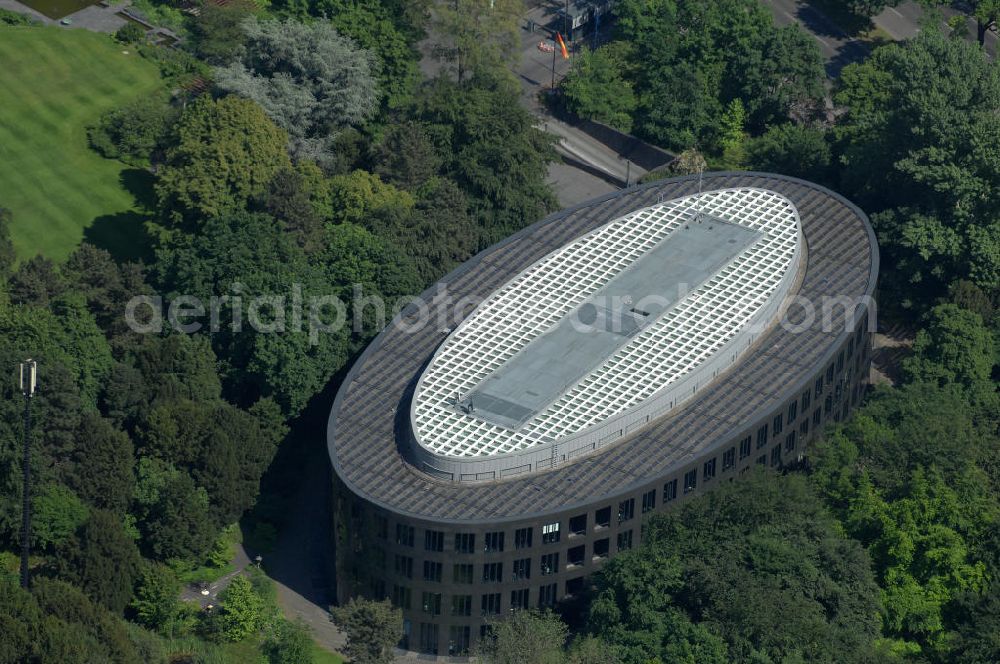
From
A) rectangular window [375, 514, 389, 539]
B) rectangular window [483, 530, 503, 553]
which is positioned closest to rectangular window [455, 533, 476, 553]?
rectangular window [483, 530, 503, 553]

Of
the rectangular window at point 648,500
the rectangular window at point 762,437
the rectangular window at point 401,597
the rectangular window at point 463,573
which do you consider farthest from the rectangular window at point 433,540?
the rectangular window at point 762,437

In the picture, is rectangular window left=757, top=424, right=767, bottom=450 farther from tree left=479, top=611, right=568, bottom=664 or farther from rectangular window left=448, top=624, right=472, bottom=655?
rectangular window left=448, top=624, right=472, bottom=655

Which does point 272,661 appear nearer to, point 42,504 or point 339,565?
point 339,565

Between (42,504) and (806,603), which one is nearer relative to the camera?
(806,603)

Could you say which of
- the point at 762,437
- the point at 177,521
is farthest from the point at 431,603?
the point at 762,437

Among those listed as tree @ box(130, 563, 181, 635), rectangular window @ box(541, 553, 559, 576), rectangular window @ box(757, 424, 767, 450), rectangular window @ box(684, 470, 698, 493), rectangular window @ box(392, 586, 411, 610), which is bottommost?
tree @ box(130, 563, 181, 635)

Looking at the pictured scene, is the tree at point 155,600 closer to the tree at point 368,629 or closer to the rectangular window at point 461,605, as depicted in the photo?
the tree at point 368,629

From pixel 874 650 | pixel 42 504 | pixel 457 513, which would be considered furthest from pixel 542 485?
pixel 42 504
